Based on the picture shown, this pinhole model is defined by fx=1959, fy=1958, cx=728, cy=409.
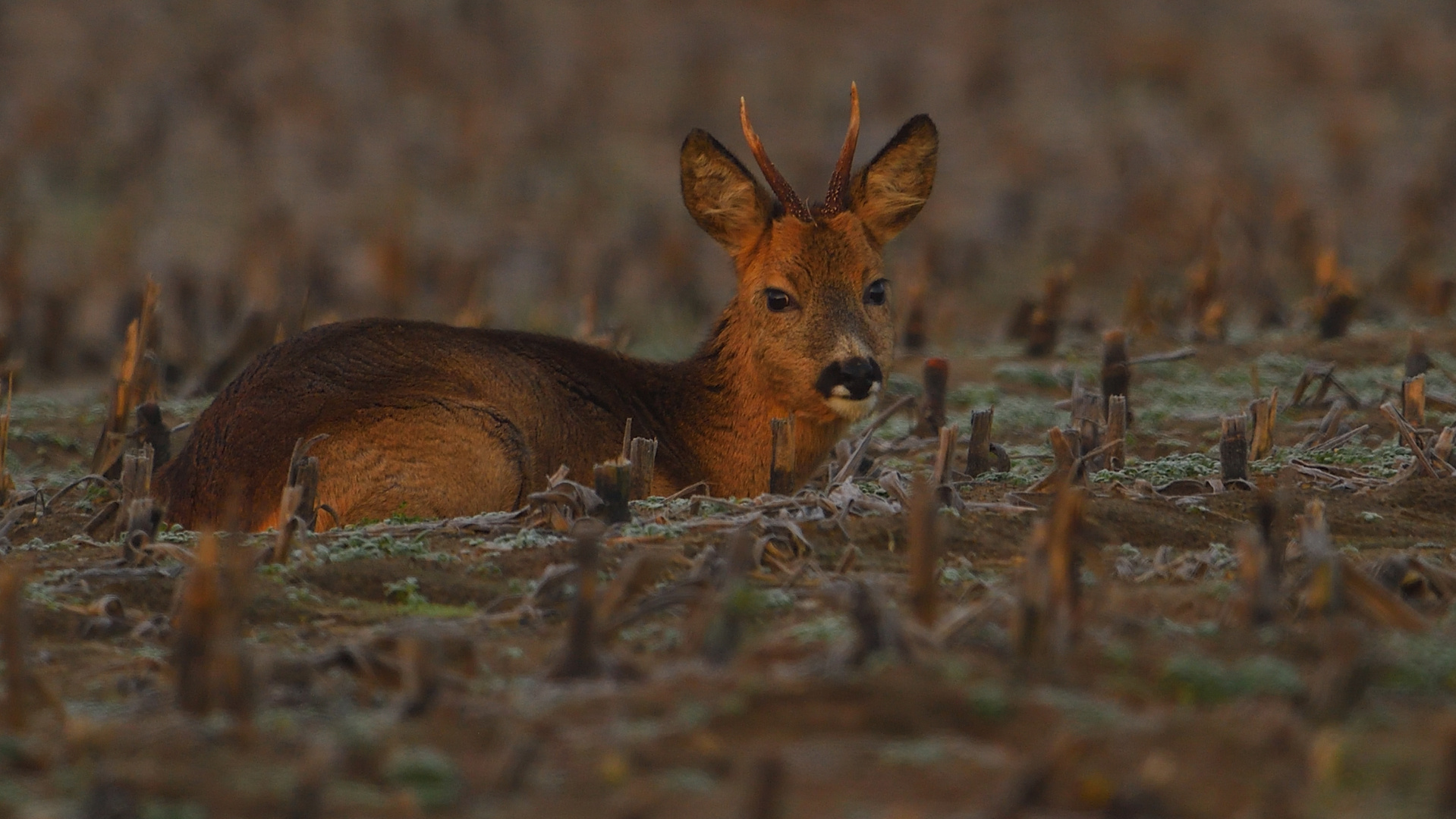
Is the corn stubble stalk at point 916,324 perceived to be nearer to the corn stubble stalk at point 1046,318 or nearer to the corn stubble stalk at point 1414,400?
the corn stubble stalk at point 1046,318

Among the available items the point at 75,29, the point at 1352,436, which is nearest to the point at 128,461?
the point at 1352,436

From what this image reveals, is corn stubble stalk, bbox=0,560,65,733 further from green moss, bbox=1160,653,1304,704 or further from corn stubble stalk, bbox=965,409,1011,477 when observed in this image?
corn stubble stalk, bbox=965,409,1011,477

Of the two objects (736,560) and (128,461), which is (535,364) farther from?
(736,560)

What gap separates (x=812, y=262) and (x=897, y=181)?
70 centimetres

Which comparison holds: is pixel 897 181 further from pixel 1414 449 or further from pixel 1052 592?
pixel 1052 592

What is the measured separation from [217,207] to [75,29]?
5900 mm

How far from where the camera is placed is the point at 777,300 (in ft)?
26.7

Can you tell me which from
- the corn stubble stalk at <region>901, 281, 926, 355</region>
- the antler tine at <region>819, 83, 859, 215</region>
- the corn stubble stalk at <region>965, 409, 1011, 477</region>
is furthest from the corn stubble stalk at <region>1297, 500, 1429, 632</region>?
the corn stubble stalk at <region>901, 281, 926, 355</region>

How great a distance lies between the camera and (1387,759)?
11.4 feet

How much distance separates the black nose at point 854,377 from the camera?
25.5ft

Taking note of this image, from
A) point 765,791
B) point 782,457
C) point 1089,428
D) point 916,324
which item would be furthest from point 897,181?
point 765,791

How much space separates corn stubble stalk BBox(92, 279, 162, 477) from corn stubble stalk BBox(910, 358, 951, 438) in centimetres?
348

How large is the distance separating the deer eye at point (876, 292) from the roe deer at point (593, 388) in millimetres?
11

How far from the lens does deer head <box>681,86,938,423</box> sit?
793 cm
